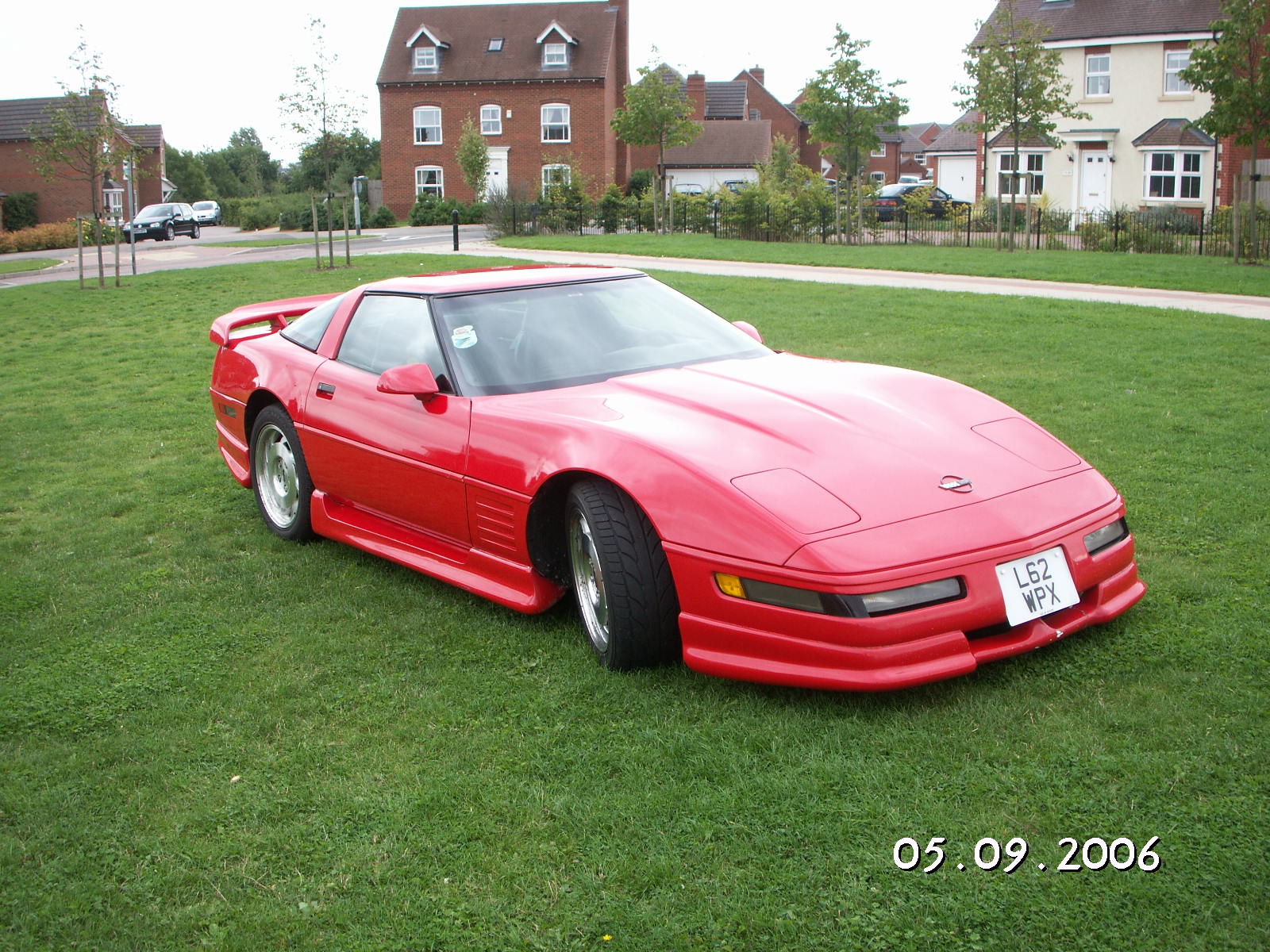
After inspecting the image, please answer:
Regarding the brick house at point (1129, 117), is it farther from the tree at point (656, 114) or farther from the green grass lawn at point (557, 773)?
the green grass lawn at point (557, 773)

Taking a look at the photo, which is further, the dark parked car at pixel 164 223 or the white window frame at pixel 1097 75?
the dark parked car at pixel 164 223

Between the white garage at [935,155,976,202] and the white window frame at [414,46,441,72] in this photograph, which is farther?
the white garage at [935,155,976,202]

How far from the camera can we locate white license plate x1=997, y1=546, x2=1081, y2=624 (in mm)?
3629

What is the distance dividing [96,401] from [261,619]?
6.16 metres

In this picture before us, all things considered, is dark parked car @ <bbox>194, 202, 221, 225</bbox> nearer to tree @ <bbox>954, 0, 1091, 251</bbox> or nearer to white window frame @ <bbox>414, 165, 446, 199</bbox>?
white window frame @ <bbox>414, 165, 446, 199</bbox>

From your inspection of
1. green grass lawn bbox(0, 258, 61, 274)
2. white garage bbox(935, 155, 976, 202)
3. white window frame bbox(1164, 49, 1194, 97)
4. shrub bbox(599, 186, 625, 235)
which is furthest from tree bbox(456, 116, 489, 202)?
white window frame bbox(1164, 49, 1194, 97)

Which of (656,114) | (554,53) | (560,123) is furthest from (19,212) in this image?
(656,114)

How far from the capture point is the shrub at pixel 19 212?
52.2m

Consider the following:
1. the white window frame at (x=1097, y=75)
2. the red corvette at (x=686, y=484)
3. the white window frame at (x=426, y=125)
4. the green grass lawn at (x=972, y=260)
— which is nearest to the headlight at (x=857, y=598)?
the red corvette at (x=686, y=484)

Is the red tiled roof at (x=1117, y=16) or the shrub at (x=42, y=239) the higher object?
the red tiled roof at (x=1117, y=16)

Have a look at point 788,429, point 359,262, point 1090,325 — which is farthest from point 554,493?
point 359,262

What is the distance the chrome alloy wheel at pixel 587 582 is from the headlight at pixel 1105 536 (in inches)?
64.5

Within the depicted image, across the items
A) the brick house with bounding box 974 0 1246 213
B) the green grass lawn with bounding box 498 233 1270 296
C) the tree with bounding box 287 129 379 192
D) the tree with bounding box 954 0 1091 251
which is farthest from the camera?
the brick house with bounding box 974 0 1246 213
